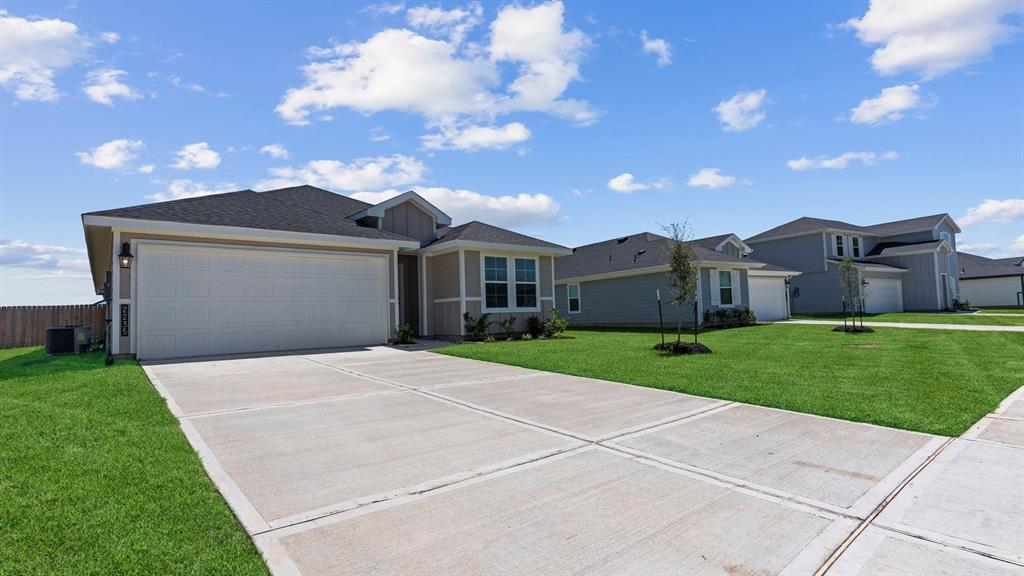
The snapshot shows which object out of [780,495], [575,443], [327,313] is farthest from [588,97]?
[780,495]

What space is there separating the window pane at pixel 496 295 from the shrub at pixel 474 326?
0.83m

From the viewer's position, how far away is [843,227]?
32125mm

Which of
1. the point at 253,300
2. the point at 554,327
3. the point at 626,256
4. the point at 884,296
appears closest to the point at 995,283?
the point at 884,296

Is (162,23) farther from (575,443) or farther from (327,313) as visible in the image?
(575,443)

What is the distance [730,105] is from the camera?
45.8 ft

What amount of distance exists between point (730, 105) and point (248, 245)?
13.5 meters

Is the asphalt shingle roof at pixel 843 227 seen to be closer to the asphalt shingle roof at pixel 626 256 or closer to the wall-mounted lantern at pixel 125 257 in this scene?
the asphalt shingle roof at pixel 626 256

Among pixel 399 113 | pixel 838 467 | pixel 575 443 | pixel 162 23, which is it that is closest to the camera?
pixel 838 467

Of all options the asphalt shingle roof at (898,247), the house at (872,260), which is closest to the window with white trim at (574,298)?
the house at (872,260)

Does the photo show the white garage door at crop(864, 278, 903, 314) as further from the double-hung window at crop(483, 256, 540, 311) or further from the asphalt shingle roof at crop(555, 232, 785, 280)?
the double-hung window at crop(483, 256, 540, 311)

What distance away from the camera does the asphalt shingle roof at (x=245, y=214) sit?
11.7m

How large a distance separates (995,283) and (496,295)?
141 ft

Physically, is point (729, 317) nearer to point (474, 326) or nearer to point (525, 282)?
point (525, 282)

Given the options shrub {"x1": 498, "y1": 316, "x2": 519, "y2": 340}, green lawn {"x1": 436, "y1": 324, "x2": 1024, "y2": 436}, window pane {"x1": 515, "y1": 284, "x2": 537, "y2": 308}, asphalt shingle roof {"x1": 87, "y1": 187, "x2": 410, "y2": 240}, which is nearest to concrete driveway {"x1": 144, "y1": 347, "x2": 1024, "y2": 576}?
green lawn {"x1": 436, "y1": 324, "x2": 1024, "y2": 436}
